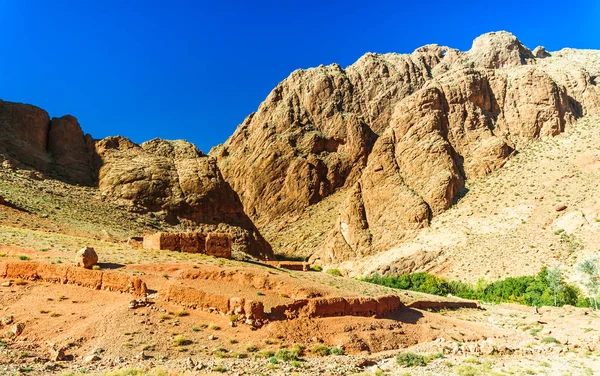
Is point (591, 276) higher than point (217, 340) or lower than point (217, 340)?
higher

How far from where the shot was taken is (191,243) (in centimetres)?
3203

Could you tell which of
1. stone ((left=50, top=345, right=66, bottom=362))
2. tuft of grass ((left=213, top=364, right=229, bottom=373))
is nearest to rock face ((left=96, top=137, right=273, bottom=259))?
stone ((left=50, top=345, right=66, bottom=362))

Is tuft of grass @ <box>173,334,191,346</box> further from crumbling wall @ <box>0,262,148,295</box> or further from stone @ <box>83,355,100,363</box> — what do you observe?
crumbling wall @ <box>0,262,148,295</box>

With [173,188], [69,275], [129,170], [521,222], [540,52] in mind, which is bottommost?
[69,275]

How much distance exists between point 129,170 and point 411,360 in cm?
4036

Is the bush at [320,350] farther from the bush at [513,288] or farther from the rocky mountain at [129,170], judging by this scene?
the bush at [513,288]

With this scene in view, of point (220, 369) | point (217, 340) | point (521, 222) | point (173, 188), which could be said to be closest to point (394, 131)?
point (521, 222)

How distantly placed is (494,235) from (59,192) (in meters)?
48.4

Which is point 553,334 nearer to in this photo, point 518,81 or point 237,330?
point 237,330

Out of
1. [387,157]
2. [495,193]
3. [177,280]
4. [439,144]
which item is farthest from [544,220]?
[177,280]

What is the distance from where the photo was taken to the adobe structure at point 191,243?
31172 mm

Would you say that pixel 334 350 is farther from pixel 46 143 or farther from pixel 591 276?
pixel 46 143

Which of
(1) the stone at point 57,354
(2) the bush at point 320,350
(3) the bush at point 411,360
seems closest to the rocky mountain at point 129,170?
(2) the bush at point 320,350

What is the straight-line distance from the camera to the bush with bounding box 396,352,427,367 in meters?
17.4
